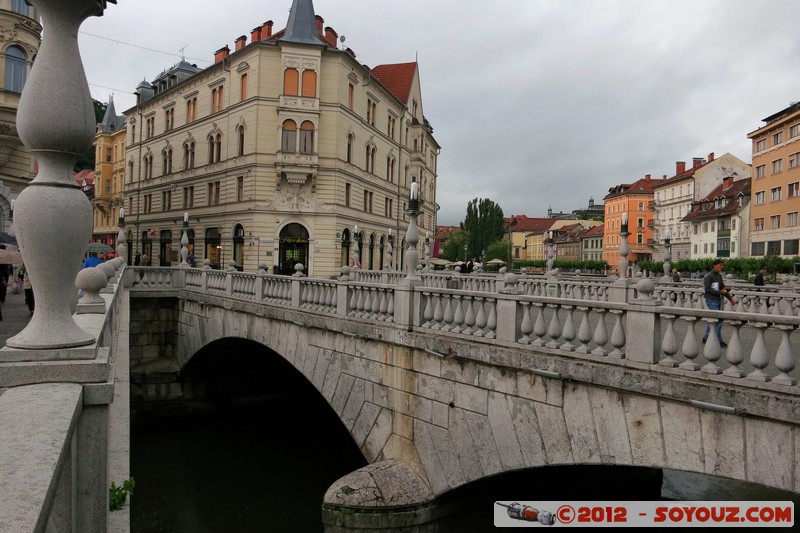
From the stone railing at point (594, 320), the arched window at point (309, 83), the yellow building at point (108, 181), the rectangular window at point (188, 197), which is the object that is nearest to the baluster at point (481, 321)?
the stone railing at point (594, 320)

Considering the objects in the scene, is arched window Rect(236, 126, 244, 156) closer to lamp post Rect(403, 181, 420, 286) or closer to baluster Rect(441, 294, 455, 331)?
lamp post Rect(403, 181, 420, 286)

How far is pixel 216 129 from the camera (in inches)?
1426

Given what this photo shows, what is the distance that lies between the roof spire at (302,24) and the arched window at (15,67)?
1484cm

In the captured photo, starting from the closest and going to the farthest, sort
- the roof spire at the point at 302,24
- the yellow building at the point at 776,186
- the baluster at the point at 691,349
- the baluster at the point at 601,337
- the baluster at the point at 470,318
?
the baluster at the point at 691,349 → the baluster at the point at 601,337 → the baluster at the point at 470,318 → the roof spire at the point at 302,24 → the yellow building at the point at 776,186

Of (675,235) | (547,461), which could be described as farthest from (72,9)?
(675,235)

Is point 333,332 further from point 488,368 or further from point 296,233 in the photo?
point 296,233

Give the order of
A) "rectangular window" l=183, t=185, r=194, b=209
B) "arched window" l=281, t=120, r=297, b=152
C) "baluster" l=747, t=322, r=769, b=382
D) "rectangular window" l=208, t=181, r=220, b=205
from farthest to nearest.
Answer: "rectangular window" l=183, t=185, r=194, b=209
"rectangular window" l=208, t=181, r=220, b=205
"arched window" l=281, t=120, r=297, b=152
"baluster" l=747, t=322, r=769, b=382

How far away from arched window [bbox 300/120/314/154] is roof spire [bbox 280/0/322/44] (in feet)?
17.4

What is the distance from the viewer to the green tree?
8012 centimetres

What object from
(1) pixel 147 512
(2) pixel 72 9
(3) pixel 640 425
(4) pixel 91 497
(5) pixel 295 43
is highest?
(5) pixel 295 43

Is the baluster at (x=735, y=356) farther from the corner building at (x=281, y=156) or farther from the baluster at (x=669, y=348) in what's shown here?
the corner building at (x=281, y=156)

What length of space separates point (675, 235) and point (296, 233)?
196 feet

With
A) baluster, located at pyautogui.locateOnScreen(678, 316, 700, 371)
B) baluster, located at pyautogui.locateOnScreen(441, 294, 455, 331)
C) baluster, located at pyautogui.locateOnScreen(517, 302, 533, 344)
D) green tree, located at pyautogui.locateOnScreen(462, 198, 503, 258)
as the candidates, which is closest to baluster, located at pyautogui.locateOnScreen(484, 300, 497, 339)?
baluster, located at pyautogui.locateOnScreen(517, 302, 533, 344)

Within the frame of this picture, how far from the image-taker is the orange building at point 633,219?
83000mm
